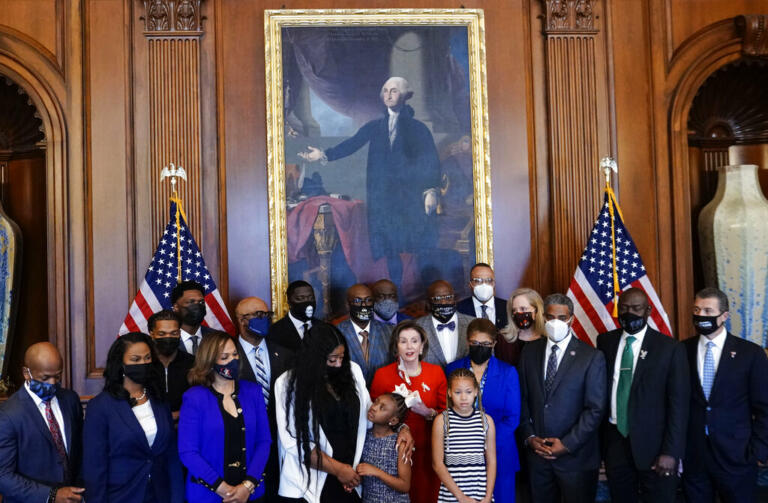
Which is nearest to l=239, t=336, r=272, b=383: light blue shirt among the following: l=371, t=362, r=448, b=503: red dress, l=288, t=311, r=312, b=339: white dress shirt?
l=288, t=311, r=312, b=339: white dress shirt

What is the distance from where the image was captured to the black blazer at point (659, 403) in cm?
541

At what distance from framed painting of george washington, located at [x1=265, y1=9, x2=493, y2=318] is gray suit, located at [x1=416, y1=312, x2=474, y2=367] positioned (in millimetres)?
1304

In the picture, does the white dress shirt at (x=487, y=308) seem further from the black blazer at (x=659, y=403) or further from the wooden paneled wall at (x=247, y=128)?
the black blazer at (x=659, y=403)

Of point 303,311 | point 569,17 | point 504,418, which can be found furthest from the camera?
point 569,17

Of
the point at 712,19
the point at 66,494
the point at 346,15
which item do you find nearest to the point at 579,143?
the point at 712,19

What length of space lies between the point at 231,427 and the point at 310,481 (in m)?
0.59

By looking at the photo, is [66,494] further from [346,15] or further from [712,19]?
[712,19]

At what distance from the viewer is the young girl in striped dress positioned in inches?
204

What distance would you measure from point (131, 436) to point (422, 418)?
186 cm

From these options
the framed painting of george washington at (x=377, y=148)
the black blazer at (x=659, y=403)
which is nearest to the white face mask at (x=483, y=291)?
the framed painting of george washington at (x=377, y=148)

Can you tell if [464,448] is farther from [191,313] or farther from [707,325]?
[191,313]

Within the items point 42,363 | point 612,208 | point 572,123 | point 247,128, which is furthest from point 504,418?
point 247,128

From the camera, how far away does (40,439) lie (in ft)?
16.0

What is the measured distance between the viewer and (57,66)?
298 inches
